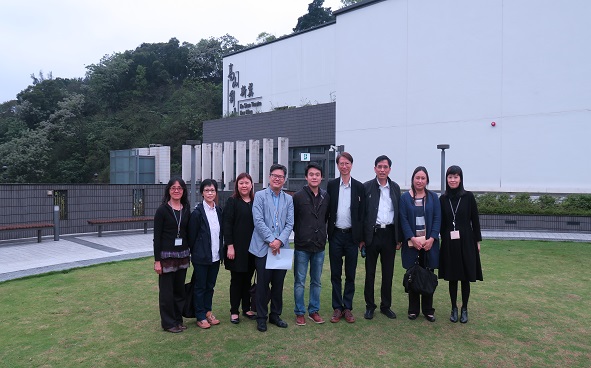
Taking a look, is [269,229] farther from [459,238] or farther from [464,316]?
[464,316]

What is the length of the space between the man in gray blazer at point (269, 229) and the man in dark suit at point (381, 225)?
92 cm

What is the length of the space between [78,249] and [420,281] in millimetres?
8416

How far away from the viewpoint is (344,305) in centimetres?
516

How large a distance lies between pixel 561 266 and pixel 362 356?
19.7 feet

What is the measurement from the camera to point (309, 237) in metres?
4.82

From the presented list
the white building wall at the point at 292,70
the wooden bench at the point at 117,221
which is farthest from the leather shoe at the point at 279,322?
the white building wall at the point at 292,70

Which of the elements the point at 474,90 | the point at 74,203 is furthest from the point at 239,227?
the point at 474,90

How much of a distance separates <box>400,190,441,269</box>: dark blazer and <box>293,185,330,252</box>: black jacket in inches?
35.6

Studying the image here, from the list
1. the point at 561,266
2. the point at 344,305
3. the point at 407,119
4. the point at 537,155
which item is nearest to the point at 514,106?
the point at 537,155

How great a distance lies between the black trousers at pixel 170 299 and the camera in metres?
4.77

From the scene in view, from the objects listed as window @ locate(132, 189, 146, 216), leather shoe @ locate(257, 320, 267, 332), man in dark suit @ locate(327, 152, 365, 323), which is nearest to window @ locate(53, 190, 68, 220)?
window @ locate(132, 189, 146, 216)

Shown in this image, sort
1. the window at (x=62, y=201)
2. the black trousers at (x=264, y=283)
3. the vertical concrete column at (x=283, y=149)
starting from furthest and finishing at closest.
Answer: the vertical concrete column at (x=283, y=149)
the window at (x=62, y=201)
the black trousers at (x=264, y=283)

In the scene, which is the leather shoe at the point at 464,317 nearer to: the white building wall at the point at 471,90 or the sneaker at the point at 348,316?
the sneaker at the point at 348,316

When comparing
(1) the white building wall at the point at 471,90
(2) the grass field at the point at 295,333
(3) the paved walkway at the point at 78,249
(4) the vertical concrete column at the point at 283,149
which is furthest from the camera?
(4) the vertical concrete column at the point at 283,149
